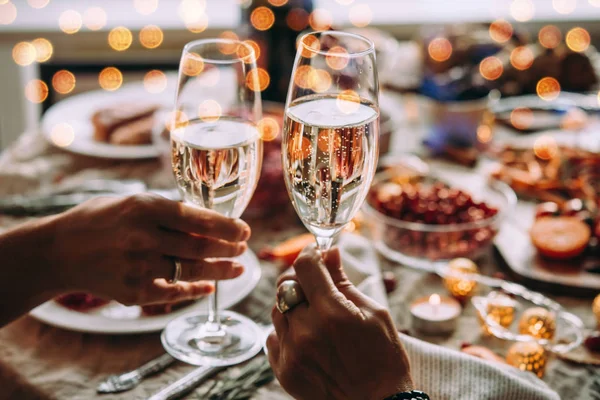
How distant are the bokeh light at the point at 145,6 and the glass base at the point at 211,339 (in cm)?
270

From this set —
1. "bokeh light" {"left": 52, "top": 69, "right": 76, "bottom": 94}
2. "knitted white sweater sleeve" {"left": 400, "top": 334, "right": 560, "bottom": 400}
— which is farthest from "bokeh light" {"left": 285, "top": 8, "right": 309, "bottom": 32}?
"bokeh light" {"left": 52, "top": 69, "right": 76, "bottom": 94}

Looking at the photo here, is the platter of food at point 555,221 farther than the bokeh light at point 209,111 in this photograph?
Yes

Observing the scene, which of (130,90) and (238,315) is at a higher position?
(130,90)

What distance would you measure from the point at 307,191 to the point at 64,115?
1.14 metres

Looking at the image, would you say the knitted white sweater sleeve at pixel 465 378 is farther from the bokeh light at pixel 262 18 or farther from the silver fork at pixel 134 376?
the bokeh light at pixel 262 18

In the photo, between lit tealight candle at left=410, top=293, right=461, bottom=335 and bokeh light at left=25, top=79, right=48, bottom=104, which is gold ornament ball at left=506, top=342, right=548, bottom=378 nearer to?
lit tealight candle at left=410, top=293, right=461, bottom=335

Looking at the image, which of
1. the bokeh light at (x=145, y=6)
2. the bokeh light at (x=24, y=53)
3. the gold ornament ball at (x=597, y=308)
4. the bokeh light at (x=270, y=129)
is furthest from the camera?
the bokeh light at (x=145, y=6)

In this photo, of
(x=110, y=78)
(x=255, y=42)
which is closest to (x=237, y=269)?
(x=255, y=42)

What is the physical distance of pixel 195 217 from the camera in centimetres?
85

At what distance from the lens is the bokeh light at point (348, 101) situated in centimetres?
76

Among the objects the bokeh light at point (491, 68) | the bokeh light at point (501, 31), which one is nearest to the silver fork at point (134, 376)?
the bokeh light at point (491, 68)

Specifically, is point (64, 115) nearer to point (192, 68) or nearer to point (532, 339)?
point (192, 68)

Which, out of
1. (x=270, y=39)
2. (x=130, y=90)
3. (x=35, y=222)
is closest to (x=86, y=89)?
(x=130, y=90)

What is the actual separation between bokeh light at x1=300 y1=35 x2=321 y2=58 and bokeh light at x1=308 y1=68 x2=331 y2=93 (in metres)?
0.02
